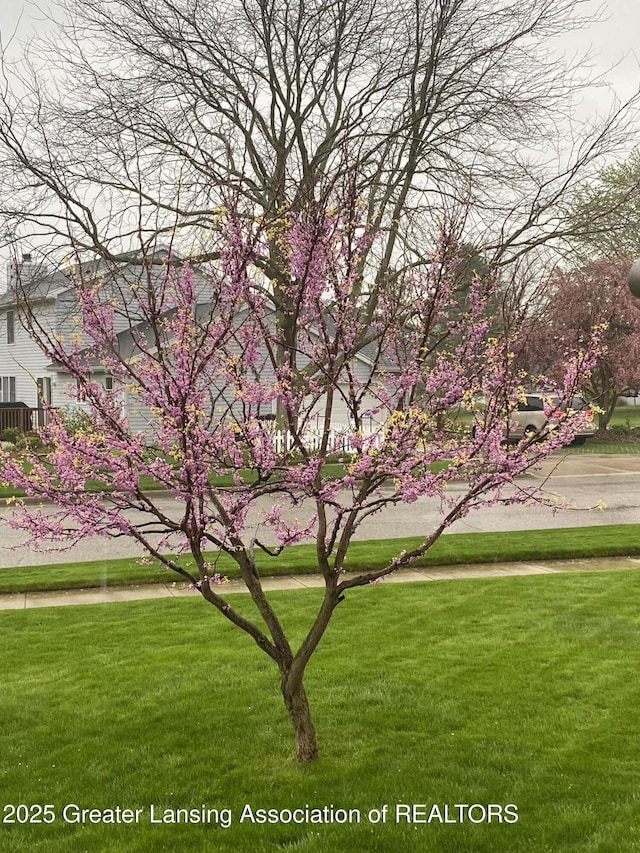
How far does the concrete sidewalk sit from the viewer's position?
913 centimetres

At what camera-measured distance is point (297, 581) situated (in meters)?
9.89

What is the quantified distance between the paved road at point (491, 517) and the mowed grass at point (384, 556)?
1.55 ft

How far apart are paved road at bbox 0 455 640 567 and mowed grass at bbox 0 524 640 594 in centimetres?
47

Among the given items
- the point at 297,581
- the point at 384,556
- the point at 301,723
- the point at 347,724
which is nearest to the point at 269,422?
the point at 301,723

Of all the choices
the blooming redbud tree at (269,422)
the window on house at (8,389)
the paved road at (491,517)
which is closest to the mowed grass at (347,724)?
the blooming redbud tree at (269,422)

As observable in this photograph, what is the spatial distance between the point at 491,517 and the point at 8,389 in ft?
93.1

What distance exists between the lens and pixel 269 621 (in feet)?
16.0

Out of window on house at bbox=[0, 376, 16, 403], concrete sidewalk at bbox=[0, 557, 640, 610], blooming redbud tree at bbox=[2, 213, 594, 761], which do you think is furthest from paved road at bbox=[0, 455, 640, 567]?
window on house at bbox=[0, 376, 16, 403]

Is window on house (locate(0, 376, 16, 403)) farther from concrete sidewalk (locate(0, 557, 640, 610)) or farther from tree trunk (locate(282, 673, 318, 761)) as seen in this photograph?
tree trunk (locate(282, 673, 318, 761))

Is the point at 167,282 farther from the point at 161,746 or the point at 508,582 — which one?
the point at 508,582

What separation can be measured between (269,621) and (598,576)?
19.5 ft

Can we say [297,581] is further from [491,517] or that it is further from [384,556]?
[491,517]

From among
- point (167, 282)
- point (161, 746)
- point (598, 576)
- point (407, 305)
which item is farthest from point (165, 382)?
point (598, 576)

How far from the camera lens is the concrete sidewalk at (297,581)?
30.0 feet
